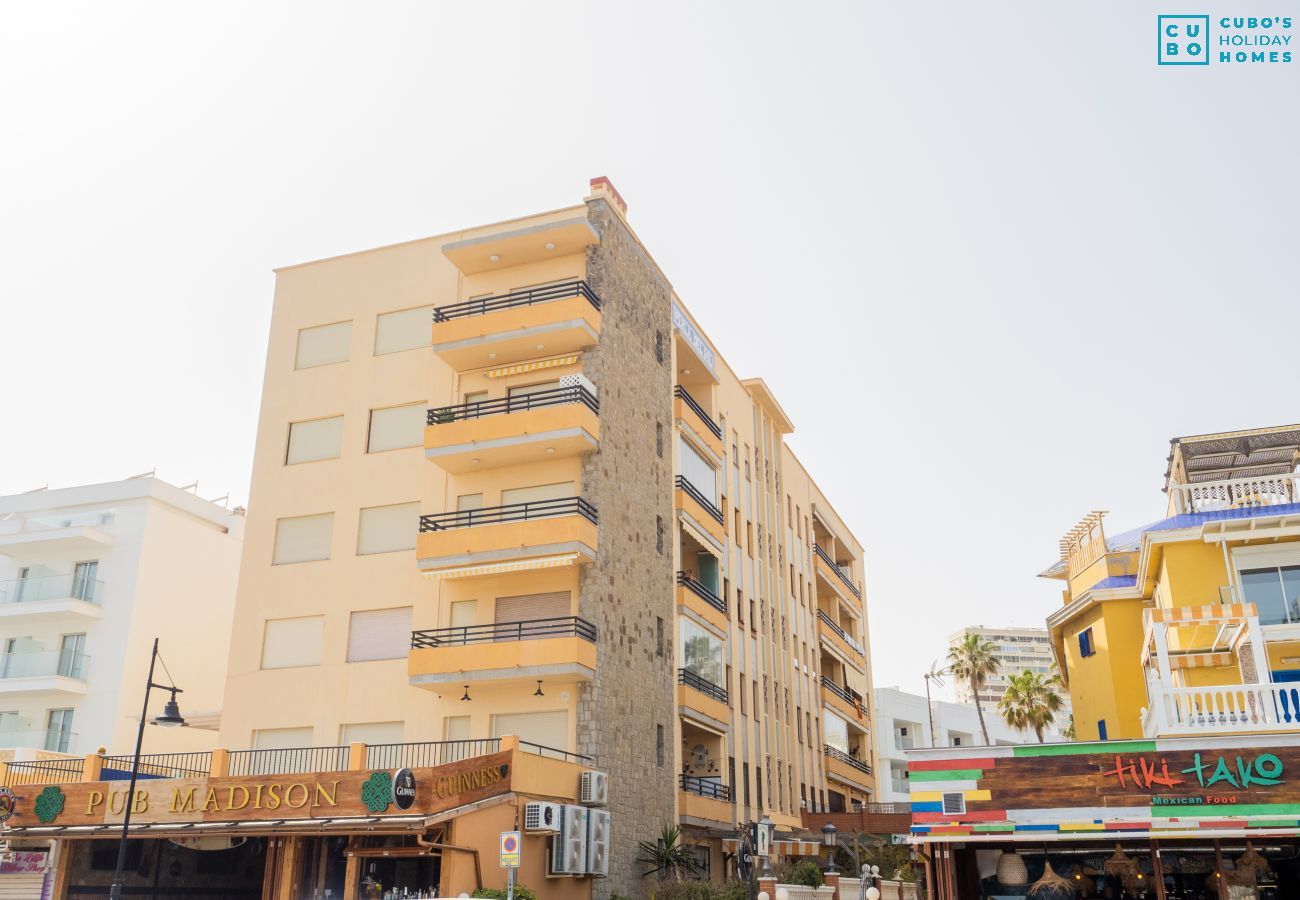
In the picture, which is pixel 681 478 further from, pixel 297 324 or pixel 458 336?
pixel 297 324

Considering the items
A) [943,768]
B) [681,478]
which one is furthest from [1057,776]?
[681,478]

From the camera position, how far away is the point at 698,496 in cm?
4134

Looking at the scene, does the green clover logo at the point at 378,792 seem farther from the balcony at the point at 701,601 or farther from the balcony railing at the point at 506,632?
the balcony at the point at 701,601

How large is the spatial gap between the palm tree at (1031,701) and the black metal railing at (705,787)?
2785cm

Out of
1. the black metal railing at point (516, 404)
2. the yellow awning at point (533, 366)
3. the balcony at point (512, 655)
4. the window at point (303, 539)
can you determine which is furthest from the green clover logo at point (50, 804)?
the yellow awning at point (533, 366)

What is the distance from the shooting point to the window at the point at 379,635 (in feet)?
110

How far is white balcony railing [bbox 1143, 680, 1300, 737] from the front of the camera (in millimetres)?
19609

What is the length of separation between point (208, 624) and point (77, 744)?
6497 millimetres

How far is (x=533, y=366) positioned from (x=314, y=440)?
819 cm

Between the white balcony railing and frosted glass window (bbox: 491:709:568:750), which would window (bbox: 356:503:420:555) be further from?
the white balcony railing

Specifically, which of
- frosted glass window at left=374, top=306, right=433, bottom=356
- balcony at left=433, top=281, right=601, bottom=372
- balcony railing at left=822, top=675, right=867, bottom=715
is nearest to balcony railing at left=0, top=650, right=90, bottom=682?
frosted glass window at left=374, top=306, right=433, bottom=356

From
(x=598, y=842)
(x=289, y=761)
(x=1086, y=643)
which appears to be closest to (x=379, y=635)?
(x=289, y=761)

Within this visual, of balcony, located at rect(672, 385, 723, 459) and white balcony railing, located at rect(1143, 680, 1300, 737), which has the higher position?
balcony, located at rect(672, 385, 723, 459)

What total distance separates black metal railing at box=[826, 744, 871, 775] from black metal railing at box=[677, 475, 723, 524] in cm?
1817
